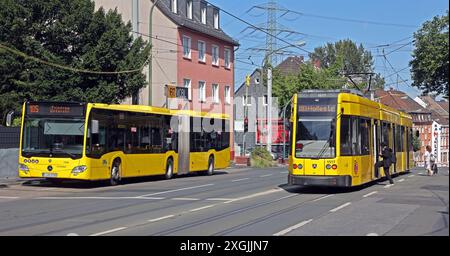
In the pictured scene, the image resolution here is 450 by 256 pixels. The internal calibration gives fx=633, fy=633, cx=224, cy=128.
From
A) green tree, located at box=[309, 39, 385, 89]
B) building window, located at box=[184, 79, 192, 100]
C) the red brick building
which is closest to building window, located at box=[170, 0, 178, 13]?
the red brick building

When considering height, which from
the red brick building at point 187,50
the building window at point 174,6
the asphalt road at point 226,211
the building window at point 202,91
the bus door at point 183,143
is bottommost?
the asphalt road at point 226,211

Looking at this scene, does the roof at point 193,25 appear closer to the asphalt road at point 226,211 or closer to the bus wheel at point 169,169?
the bus wheel at point 169,169

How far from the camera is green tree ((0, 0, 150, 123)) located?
29469 millimetres

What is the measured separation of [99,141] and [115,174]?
6.38 feet

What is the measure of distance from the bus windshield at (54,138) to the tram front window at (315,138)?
8.06 metres

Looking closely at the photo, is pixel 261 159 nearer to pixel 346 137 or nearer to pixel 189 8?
pixel 189 8

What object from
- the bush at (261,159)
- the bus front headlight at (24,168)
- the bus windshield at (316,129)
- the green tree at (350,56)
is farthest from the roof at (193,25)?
the green tree at (350,56)

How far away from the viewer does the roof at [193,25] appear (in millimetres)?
45062

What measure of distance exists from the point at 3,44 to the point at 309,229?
22.0 m

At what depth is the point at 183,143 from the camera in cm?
3011

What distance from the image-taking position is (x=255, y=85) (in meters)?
83.8

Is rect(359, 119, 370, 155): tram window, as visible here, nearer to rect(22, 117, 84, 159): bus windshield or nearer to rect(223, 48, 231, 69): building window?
rect(22, 117, 84, 159): bus windshield

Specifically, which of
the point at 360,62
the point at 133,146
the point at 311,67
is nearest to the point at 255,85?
the point at 311,67
